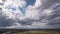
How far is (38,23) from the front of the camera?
217 cm

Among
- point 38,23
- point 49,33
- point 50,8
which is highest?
point 50,8

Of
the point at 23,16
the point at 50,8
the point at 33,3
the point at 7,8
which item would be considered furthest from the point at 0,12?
the point at 50,8

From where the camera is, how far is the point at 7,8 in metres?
2.23

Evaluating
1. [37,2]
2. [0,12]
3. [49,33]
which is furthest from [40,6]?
[0,12]

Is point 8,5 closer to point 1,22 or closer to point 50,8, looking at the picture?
point 1,22

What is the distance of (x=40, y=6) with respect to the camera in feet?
7.20

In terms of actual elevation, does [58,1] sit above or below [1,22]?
above

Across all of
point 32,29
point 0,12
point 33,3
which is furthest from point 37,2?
point 0,12

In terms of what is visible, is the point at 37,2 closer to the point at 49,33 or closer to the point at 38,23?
the point at 38,23

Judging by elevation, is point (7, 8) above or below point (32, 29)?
above

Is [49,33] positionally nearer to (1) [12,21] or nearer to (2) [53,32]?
(2) [53,32]

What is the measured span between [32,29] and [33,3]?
0.37m

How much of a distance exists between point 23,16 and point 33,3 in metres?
0.23

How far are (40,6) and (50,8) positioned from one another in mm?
144
